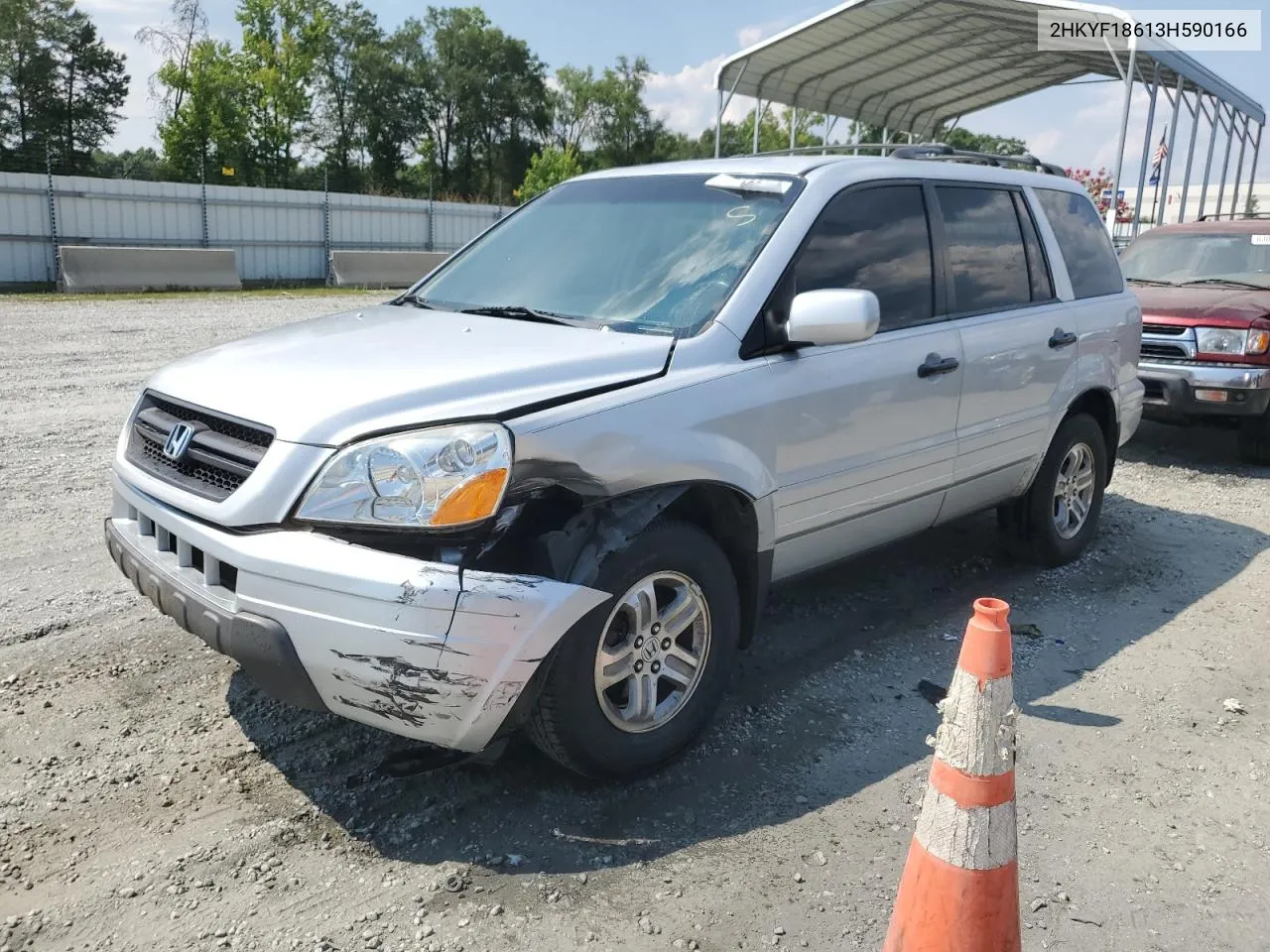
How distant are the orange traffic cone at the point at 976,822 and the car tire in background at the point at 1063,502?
10.6 feet

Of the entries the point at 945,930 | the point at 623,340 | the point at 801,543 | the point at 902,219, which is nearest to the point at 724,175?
the point at 902,219

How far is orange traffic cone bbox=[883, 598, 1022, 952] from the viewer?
227 centimetres

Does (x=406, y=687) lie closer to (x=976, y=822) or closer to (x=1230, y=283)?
(x=976, y=822)

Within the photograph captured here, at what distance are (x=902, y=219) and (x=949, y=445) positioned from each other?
3.16 ft

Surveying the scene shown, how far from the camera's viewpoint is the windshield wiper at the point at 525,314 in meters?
3.64

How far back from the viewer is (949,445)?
4410 mm

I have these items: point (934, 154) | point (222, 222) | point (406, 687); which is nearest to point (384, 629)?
point (406, 687)

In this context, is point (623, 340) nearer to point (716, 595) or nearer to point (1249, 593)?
point (716, 595)

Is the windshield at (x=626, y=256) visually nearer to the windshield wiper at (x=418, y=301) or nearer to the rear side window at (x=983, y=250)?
the windshield wiper at (x=418, y=301)

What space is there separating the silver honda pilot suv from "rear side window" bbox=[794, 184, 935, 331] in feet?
0.05

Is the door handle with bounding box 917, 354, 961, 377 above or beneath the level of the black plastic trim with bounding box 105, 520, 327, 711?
above

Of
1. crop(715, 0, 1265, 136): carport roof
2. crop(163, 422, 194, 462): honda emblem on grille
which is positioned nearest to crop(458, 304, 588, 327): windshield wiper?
crop(163, 422, 194, 462): honda emblem on grille

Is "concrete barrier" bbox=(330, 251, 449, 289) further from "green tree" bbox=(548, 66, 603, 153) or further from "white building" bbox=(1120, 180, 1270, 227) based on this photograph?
"green tree" bbox=(548, 66, 603, 153)

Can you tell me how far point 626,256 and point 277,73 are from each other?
51.8 metres
